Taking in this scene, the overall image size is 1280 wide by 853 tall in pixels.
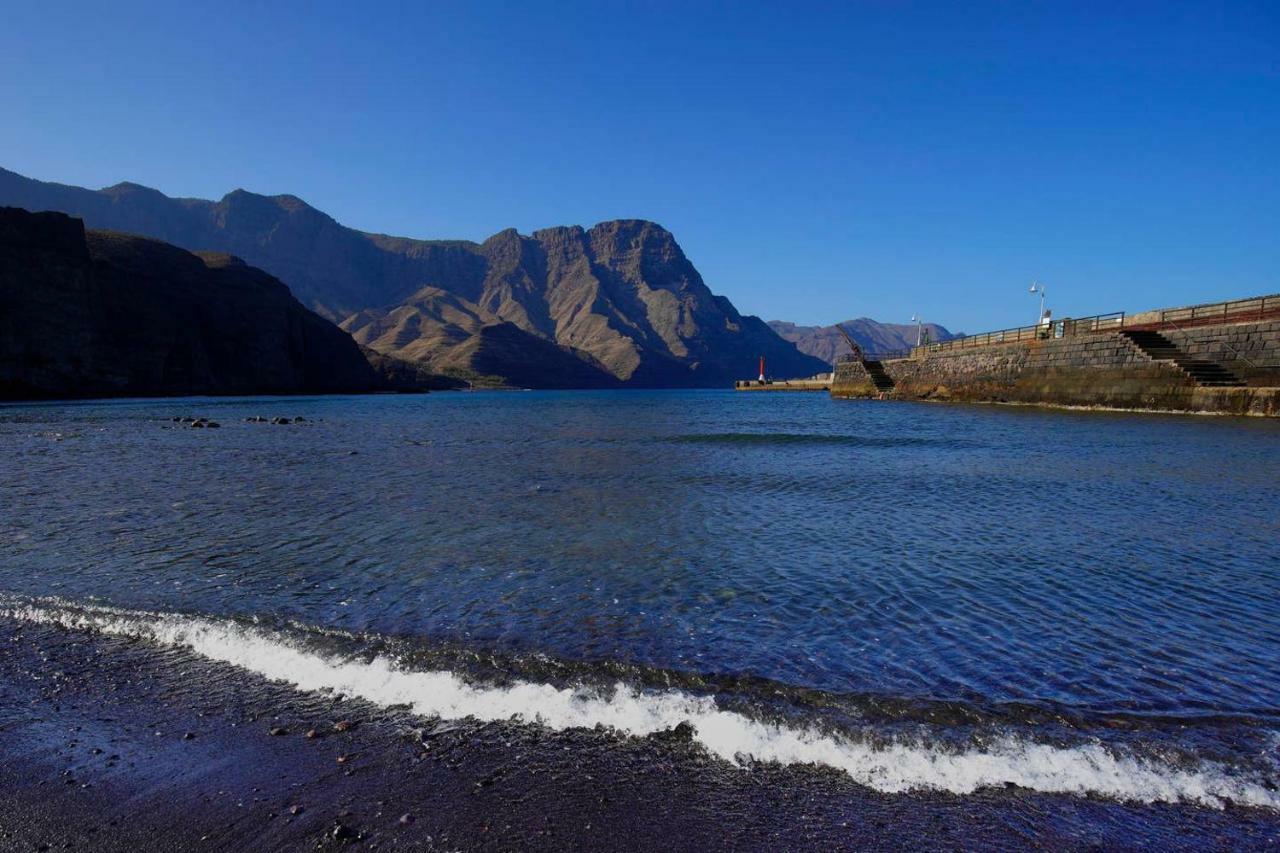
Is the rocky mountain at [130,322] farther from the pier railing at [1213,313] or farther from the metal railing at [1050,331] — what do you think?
the pier railing at [1213,313]

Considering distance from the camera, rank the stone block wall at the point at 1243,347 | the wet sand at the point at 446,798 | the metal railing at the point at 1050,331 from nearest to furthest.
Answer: the wet sand at the point at 446,798 < the stone block wall at the point at 1243,347 < the metal railing at the point at 1050,331

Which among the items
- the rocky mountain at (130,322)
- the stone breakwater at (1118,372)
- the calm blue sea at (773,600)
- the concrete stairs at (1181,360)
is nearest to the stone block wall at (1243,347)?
the stone breakwater at (1118,372)

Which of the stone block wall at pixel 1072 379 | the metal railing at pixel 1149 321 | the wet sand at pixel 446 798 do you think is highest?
the metal railing at pixel 1149 321

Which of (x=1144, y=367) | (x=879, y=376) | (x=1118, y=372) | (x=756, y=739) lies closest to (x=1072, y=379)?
(x=1118, y=372)

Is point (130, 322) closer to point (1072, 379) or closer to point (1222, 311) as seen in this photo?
point (1072, 379)

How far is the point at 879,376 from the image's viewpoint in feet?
318

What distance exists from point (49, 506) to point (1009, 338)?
253 ft

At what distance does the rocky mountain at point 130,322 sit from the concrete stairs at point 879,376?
457ft

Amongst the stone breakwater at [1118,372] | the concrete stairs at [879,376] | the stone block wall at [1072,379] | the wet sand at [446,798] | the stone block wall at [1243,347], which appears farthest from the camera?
the concrete stairs at [879,376]

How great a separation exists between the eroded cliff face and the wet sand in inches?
5609

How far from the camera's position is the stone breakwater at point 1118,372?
4209 centimetres

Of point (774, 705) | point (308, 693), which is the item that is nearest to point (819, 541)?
point (774, 705)

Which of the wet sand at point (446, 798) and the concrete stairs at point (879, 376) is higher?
the concrete stairs at point (879, 376)

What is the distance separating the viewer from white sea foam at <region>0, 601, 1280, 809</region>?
17.1ft
